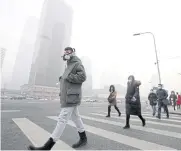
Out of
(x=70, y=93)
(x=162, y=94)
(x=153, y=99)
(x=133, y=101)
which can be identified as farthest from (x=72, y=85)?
(x=153, y=99)

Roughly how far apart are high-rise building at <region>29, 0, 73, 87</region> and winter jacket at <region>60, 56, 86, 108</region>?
439 feet

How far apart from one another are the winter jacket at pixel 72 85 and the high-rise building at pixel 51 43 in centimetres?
13373

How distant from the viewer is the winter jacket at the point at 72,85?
12.8 feet

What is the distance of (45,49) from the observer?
149625mm

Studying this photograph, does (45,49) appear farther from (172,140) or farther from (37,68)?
(172,140)

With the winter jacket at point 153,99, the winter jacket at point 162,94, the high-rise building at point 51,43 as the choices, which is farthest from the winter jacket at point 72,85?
the high-rise building at point 51,43

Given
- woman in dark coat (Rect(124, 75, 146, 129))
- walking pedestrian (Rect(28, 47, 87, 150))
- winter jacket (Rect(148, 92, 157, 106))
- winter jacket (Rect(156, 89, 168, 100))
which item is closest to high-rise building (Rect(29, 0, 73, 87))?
winter jacket (Rect(148, 92, 157, 106))

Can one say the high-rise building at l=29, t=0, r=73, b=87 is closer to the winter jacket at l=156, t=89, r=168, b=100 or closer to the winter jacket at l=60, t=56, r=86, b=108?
the winter jacket at l=156, t=89, r=168, b=100

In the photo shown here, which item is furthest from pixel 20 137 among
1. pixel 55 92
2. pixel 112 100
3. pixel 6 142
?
pixel 55 92

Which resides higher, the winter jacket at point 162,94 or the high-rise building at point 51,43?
the high-rise building at point 51,43

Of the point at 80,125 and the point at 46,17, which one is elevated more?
the point at 46,17

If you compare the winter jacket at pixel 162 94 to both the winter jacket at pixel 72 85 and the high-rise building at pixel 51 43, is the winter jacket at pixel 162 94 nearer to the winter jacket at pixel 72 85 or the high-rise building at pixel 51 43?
the winter jacket at pixel 72 85

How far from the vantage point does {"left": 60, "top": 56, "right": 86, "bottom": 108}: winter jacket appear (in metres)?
3.89

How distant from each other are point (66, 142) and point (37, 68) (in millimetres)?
140947
